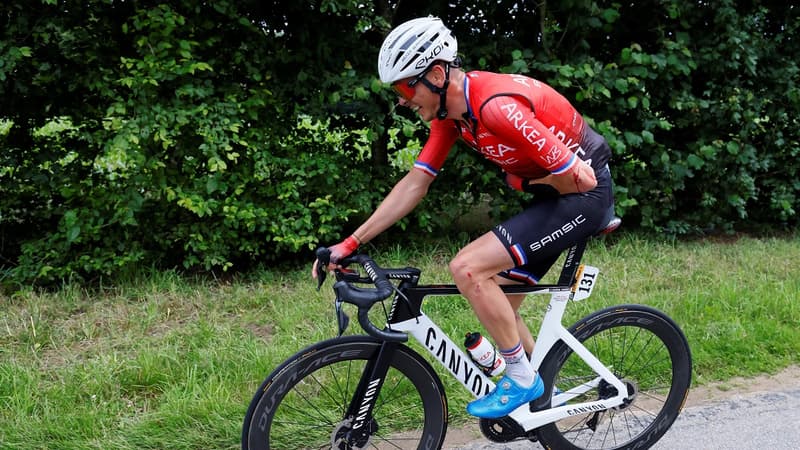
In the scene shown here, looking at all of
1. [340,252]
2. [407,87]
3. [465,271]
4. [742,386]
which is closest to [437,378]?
[465,271]

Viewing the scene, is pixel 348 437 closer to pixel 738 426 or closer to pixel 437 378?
pixel 437 378

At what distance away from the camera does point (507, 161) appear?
8.52 feet

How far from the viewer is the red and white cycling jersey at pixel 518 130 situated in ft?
7.73

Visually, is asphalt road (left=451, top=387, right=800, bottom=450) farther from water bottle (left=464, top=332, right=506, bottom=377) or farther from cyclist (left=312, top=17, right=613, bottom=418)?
cyclist (left=312, top=17, right=613, bottom=418)

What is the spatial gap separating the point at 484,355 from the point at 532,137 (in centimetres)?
97

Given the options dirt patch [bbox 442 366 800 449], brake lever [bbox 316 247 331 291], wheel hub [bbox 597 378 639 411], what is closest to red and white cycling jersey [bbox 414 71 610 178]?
brake lever [bbox 316 247 331 291]

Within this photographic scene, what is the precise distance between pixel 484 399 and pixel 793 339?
8.19 feet

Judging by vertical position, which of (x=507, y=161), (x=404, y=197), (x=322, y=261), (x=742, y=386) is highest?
(x=507, y=161)

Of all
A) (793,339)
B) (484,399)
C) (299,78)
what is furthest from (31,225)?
(793,339)

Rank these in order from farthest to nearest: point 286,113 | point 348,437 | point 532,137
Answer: point 286,113 < point 348,437 < point 532,137

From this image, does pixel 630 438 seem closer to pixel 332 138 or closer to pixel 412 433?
pixel 412 433

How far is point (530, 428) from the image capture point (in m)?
2.81

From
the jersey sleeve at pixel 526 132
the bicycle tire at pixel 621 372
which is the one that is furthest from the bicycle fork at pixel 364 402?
the jersey sleeve at pixel 526 132

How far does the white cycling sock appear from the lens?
268cm
